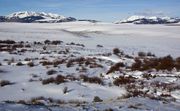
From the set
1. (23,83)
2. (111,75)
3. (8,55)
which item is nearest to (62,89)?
(23,83)

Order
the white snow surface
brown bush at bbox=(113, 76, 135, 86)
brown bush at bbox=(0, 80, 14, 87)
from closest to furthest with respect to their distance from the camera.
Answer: brown bush at bbox=(0, 80, 14, 87) → brown bush at bbox=(113, 76, 135, 86) → the white snow surface

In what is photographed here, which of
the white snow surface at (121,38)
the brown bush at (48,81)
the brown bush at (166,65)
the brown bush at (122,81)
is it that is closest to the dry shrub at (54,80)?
the brown bush at (48,81)

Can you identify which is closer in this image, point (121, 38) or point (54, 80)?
point (54, 80)

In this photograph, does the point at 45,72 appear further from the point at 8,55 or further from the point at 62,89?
the point at 8,55

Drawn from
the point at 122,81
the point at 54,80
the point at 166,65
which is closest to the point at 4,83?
the point at 54,80

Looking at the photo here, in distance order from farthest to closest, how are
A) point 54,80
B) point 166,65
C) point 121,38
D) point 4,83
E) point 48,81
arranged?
1. point 121,38
2. point 166,65
3. point 54,80
4. point 48,81
5. point 4,83

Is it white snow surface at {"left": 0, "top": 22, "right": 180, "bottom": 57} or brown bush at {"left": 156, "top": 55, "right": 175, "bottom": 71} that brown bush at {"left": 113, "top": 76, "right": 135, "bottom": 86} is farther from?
white snow surface at {"left": 0, "top": 22, "right": 180, "bottom": 57}

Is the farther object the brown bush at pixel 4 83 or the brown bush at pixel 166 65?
the brown bush at pixel 166 65

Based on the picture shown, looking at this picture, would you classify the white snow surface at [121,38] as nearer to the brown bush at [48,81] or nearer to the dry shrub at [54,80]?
the dry shrub at [54,80]

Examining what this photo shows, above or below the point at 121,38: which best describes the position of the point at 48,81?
above

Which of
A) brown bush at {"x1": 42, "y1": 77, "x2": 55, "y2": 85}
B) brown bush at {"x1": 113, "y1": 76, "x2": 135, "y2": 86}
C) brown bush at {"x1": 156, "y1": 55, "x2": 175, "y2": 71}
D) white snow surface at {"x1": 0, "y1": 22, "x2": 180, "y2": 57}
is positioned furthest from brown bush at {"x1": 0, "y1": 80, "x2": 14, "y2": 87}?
white snow surface at {"x1": 0, "y1": 22, "x2": 180, "y2": 57}

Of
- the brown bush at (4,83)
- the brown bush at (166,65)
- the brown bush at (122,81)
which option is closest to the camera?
the brown bush at (4,83)

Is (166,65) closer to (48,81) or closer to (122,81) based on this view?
(122,81)

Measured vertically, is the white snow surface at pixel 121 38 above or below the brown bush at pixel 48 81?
below
